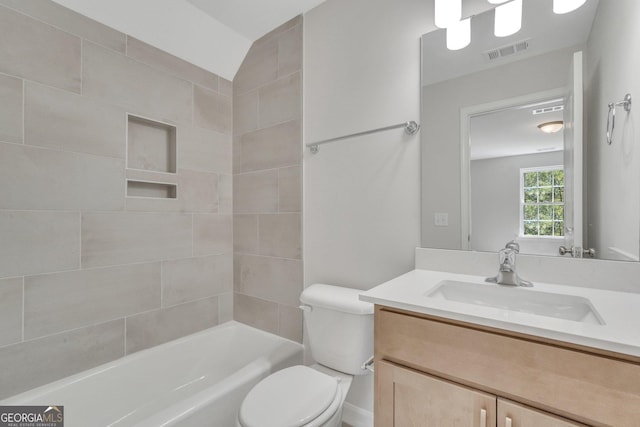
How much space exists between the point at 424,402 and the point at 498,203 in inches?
34.8

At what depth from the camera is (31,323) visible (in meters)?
1.39

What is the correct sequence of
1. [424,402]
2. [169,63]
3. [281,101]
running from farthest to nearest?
[281,101] → [169,63] → [424,402]

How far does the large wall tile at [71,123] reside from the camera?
4.56 feet

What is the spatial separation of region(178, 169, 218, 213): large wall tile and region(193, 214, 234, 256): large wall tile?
2.6 inches

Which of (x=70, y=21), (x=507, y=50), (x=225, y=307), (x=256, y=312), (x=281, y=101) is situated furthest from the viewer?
(x=225, y=307)

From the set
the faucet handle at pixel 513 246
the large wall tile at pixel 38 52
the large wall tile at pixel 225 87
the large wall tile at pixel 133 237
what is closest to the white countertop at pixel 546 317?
the faucet handle at pixel 513 246

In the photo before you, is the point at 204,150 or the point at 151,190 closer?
the point at 151,190


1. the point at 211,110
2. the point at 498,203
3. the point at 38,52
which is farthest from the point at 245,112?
the point at 498,203

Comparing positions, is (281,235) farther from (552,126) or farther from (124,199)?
(552,126)

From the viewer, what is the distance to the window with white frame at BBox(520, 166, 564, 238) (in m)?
1.18

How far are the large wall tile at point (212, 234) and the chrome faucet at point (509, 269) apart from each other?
174cm

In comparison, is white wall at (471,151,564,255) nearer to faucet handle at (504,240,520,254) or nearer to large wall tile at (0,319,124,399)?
faucet handle at (504,240,520,254)

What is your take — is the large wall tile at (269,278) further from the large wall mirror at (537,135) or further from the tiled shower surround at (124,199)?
the large wall mirror at (537,135)

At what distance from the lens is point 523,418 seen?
2.50ft
